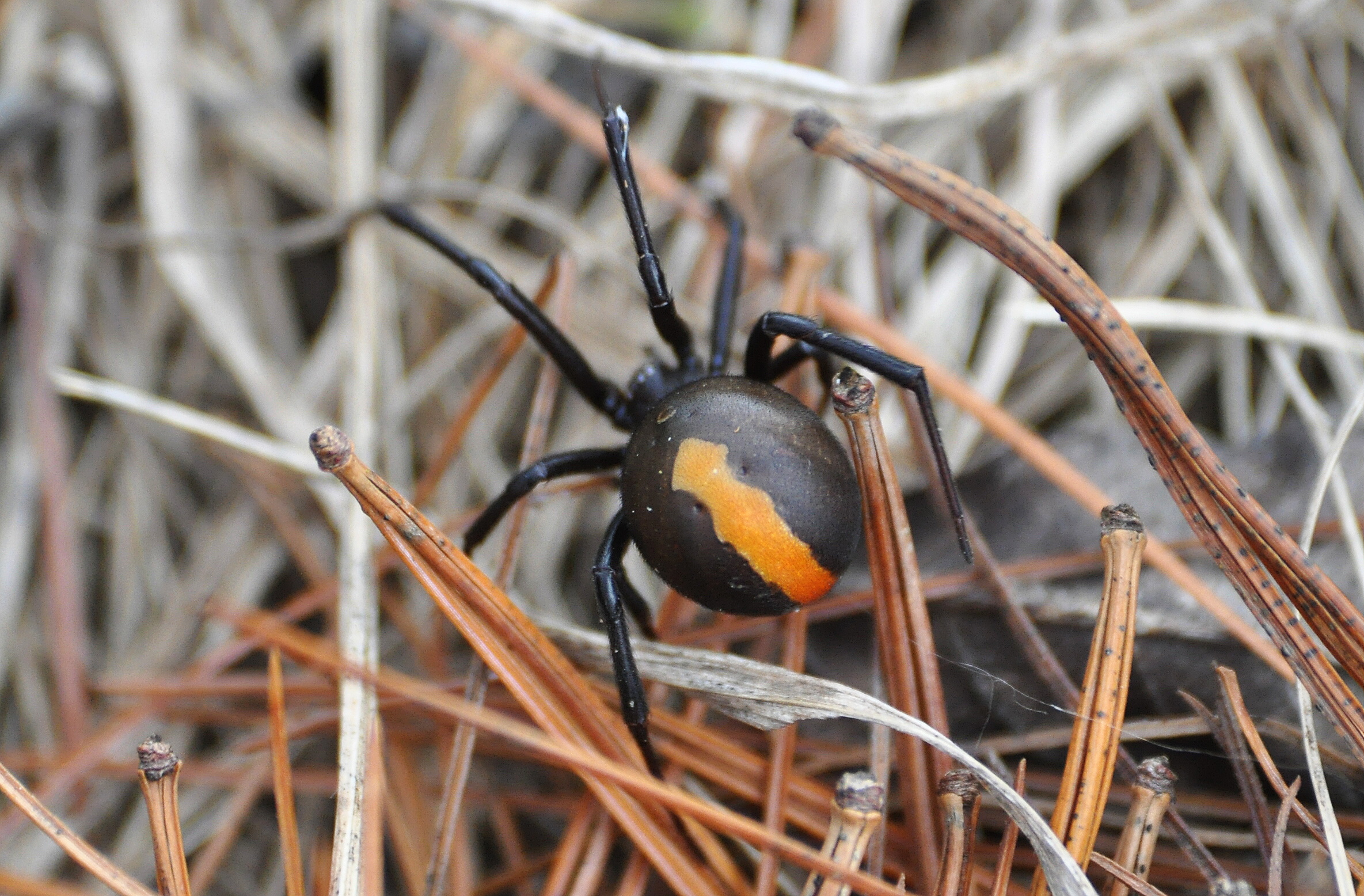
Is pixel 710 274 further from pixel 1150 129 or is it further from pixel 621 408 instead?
pixel 1150 129

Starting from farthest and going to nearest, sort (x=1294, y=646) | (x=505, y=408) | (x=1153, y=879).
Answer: (x=505, y=408)
(x=1153, y=879)
(x=1294, y=646)

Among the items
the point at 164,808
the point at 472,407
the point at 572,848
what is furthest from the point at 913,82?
the point at 164,808

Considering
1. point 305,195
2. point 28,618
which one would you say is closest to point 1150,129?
point 305,195

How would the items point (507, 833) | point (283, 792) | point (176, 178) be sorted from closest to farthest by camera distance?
1. point (283, 792)
2. point (507, 833)
3. point (176, 178)

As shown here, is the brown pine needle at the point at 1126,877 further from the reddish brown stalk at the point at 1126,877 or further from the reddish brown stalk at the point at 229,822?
the reddish brown stalk at the point at 229,822

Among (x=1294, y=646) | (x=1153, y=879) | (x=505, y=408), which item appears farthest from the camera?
(x=505, y=408)

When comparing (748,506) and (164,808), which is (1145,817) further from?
(164,808)

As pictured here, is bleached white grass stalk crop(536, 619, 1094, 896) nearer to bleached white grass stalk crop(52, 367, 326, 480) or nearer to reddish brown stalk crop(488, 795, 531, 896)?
reddish brown stalk crop(488, 795, 531, 896)

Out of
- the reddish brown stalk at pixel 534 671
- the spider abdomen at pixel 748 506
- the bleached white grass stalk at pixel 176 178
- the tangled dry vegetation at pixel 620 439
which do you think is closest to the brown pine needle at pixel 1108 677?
the tangled dry vegetation at pixel 620 439
